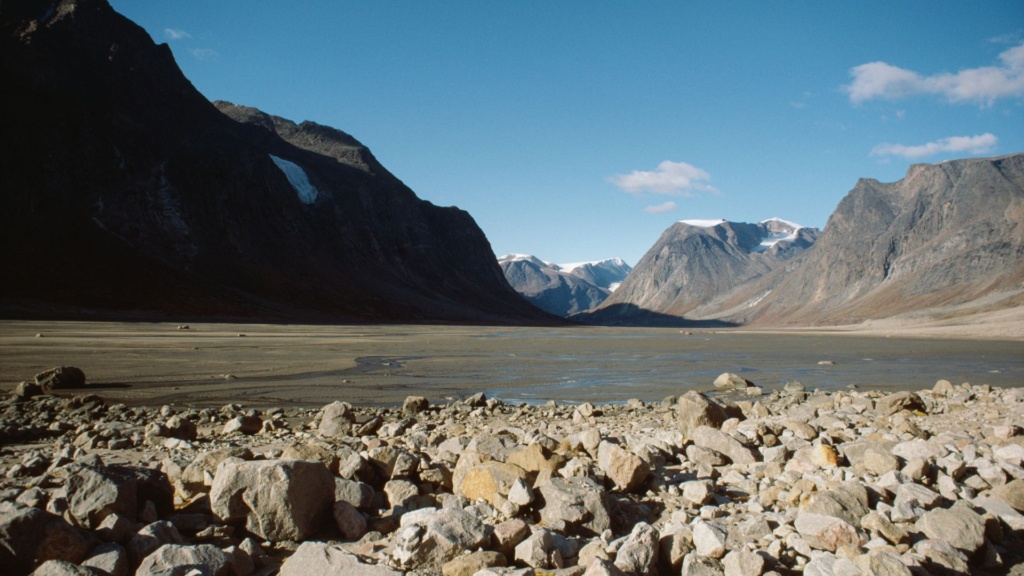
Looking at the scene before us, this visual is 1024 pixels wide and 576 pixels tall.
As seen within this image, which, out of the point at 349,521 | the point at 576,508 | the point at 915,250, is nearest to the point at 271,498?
the point at 349,521

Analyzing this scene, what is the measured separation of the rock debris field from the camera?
4316 millimetres

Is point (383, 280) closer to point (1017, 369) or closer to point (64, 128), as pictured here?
point (64, 128)

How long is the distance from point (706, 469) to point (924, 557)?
8.30 feet

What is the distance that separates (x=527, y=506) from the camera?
539 cm

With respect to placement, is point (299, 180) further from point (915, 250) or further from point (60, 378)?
point (915, 250)

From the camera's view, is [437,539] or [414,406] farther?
[414,406]

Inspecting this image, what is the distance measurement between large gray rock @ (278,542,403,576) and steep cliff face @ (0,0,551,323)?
195 feet

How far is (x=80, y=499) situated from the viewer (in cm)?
462

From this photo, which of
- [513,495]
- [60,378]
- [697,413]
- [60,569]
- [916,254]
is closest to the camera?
[60,569]

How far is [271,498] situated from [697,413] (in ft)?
21.8

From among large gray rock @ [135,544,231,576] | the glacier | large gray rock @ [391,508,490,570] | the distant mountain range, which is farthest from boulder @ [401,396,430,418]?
the glacier

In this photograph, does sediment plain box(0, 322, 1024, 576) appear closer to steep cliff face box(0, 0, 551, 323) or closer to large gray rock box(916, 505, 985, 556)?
large gray rock box(916, 505, 985, 556)

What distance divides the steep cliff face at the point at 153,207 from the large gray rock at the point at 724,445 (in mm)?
59882

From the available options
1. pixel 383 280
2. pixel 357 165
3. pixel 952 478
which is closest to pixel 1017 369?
pixel 952 478
